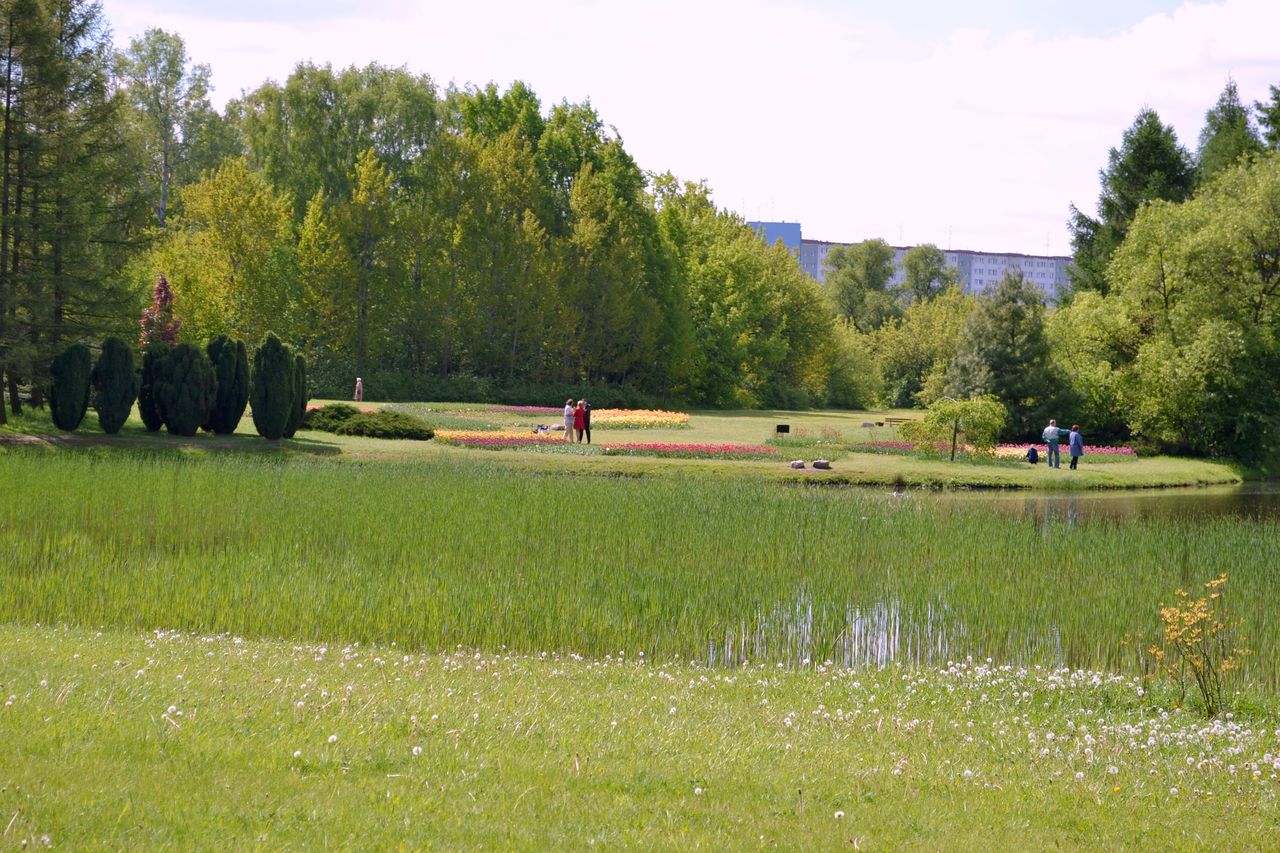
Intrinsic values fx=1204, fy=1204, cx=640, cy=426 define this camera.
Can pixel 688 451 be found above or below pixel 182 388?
below

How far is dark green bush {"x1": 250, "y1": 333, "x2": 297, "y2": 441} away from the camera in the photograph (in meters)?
34.1

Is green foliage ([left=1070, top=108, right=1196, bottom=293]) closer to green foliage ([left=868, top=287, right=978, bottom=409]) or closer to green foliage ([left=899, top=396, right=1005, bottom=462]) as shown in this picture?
green foliage ([left=868, top=287, right=978, bottom=409])

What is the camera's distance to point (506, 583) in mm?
14828

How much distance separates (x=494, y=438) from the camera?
1574 inches

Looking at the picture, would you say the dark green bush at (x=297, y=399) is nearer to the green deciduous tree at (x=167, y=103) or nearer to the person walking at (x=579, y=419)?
the person walking at (x=579, y=419)

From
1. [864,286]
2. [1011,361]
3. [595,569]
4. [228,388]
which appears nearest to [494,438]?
[228,388]

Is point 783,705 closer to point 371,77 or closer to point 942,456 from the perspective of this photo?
point 942,456

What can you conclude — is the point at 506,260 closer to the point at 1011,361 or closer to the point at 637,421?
the point at 637,421

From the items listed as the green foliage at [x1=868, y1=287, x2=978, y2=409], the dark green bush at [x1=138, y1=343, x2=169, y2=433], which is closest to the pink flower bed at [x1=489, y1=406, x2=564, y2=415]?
the dark green bush at [x1=138, y1=343, x2=169, y2=433]

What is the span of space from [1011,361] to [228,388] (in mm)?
31581

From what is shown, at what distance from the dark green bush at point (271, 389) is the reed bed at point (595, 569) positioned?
31.6 feet

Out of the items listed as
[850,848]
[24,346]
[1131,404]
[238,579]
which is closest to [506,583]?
[238,579]

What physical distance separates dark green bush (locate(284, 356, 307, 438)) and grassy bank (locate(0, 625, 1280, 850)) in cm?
2524

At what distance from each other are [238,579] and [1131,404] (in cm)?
4328
